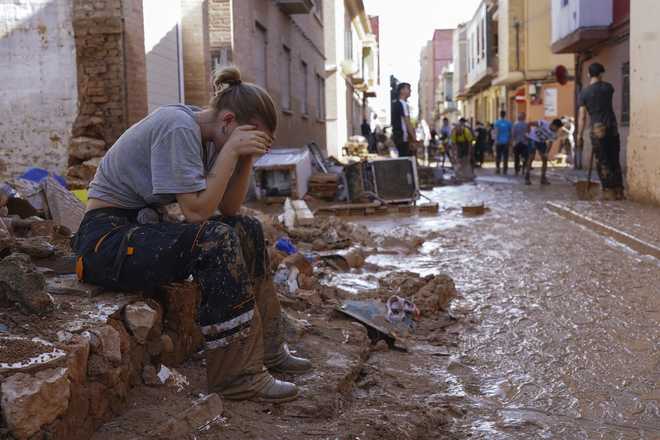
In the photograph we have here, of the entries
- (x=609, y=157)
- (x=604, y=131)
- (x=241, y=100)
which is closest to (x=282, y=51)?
(x=604, y=131)

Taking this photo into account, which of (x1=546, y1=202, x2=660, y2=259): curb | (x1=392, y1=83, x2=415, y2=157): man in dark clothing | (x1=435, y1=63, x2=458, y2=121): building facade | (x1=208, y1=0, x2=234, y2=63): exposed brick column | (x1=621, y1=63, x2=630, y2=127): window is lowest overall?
(x1=546, y1=202, x2=660, y2=259): curb

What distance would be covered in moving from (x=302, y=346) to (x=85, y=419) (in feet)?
4.55

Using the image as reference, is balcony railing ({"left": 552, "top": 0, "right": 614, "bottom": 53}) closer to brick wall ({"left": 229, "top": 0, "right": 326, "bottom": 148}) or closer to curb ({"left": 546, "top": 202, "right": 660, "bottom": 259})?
brick wall ({"left": 229, "top": 0, "right": 326, "bottom": 148})

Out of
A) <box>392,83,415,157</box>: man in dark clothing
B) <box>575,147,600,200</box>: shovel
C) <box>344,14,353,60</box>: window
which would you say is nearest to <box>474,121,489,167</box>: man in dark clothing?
<box>344,14,353,60</box>: window

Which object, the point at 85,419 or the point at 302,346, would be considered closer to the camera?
A: the point at 85,419

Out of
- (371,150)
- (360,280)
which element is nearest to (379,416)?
(360,280)

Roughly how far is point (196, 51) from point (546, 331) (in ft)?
27.1

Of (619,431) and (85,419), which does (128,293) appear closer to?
(85,419)

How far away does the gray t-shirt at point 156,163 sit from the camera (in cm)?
270

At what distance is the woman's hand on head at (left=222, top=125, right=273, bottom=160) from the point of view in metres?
2.80

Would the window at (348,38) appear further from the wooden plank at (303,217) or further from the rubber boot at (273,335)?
the rubber boot at (273,335)

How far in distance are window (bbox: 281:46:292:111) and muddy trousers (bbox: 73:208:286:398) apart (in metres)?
Answer: 14.8

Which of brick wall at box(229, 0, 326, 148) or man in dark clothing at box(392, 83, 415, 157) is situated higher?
brick wall at box(229, 0, 326, 148)

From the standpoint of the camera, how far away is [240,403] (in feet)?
9.04
